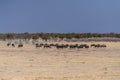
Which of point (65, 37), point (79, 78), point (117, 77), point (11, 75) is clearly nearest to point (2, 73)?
point (11, 75)

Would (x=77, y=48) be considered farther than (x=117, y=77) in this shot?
Yes

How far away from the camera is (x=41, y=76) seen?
75.3 ft

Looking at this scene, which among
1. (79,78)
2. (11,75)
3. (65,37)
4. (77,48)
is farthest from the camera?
(65,37)

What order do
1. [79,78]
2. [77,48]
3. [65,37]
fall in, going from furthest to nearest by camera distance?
[65,37]
[77,48]
[79,78]

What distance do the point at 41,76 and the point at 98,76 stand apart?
3.38 metres

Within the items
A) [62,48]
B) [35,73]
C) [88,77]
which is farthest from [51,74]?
[62,48]

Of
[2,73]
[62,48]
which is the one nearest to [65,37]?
[62,48]

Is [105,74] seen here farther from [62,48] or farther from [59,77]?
[62,48]

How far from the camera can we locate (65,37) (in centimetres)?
11050

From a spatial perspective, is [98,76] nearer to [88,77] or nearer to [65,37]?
[88,77]

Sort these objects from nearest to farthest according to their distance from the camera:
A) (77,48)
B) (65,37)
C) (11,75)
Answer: (11,75), (77,48), (65,37)

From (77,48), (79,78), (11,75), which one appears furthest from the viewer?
(77,48)

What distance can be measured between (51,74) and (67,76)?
1598 mm

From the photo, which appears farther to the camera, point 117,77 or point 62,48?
point 62,48
